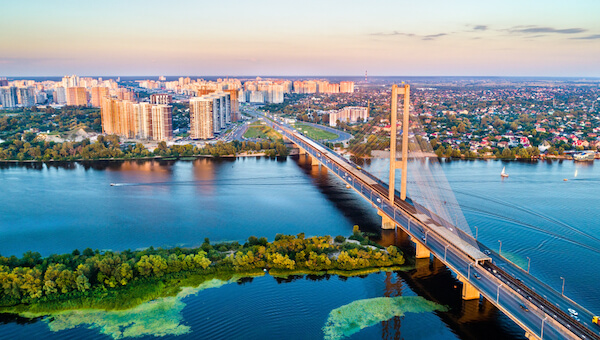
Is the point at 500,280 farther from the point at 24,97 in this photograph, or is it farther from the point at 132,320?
the point at 24,97

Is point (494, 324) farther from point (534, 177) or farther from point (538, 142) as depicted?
point (538, 142)

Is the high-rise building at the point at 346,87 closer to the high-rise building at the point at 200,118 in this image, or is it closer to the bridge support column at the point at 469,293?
the high-rise building at the point at 200,118

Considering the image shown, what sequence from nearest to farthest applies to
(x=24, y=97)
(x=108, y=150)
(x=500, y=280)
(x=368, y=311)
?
1. (x=500, y=280)
2. (x=368, y=311)
3. (x=108, y=150)
4. (x=24, y=97)

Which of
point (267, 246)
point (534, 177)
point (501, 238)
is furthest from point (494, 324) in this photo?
point (534, 177)

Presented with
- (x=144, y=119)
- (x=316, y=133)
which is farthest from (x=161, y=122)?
(x=316, y=133)

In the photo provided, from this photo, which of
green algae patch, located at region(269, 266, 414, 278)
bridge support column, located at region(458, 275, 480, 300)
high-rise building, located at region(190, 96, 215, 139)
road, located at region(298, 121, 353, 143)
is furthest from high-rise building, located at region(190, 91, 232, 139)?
bridge support column, located at region(458, 275, 480, 300)
